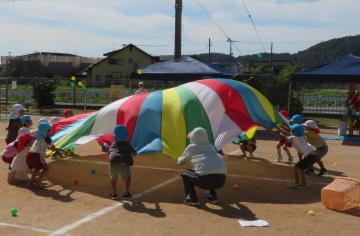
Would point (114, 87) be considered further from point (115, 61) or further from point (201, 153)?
point (115, 61)

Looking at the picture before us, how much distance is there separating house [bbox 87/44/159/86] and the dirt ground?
5044 cm

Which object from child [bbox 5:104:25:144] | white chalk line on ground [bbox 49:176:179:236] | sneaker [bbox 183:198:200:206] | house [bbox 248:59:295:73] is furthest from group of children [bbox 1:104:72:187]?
house [bbox 248:59:295:73]

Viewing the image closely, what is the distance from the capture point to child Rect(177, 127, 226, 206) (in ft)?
24.2

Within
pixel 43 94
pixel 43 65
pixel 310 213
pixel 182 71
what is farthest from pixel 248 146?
pixel 43 65

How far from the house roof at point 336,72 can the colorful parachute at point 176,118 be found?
7.59 metres

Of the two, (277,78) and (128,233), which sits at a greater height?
(277,78)

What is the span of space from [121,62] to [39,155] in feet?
177

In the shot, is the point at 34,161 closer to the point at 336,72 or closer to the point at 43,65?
the point at 336,72

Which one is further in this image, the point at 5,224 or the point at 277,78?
the point at 277,78

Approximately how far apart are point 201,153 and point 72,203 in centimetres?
211

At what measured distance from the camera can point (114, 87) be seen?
79.7 feet

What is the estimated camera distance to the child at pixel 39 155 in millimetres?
8430

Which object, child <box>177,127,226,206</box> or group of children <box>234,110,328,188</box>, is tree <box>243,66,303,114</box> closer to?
group of children <box>234,110,328,188</box>

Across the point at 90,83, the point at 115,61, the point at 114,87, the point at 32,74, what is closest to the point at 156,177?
the point at 114,87
